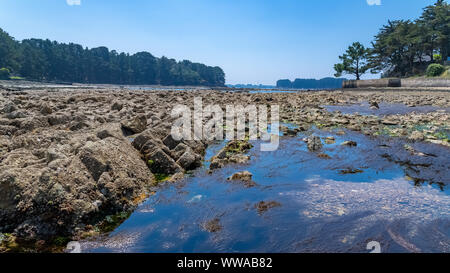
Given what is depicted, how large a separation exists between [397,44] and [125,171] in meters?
86.5

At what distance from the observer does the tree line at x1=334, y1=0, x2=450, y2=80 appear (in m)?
Result: 63.0

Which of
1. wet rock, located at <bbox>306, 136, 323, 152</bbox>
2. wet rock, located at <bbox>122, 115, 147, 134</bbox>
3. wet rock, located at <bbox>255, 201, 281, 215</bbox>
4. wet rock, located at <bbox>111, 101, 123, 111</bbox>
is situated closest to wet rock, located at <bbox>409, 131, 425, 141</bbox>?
wet rock, located at <bbox>306, 136, 323, 152</bbox>

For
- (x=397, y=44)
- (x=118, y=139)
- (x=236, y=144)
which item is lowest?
(x=236, y=144)

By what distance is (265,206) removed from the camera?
507 cm

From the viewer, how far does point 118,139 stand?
6.60m

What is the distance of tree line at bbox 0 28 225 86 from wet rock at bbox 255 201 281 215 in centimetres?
10319

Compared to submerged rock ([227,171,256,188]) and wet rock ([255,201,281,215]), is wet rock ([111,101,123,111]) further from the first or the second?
wet rock ([255,201,281,215])

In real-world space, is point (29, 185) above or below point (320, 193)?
above

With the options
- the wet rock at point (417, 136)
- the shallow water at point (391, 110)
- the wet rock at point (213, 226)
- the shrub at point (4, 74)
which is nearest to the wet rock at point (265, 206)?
the wet rock at point (213, 226)

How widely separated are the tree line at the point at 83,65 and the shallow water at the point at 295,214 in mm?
102081
